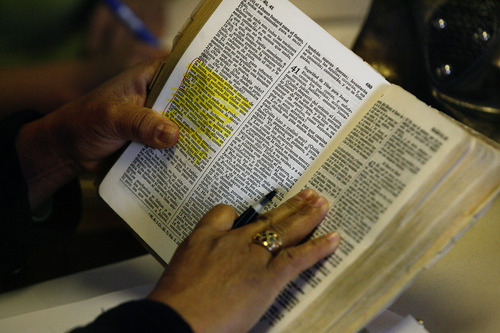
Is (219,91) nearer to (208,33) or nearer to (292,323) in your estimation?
(208,33)

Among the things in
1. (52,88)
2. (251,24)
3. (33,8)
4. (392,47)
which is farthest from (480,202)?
(33,8)

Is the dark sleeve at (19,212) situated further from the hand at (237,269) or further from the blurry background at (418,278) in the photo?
the hand at (237,269)

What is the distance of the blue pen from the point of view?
1003 mm

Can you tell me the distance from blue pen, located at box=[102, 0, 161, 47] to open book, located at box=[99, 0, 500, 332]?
A: 1.47 ft

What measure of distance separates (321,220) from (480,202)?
160mm

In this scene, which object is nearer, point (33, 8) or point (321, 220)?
point (321, 220)

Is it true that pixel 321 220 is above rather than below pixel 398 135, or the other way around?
below

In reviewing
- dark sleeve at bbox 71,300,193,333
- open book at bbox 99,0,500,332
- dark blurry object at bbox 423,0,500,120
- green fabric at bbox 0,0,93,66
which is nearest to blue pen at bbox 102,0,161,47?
green fabric at bbox 0,0,93,66

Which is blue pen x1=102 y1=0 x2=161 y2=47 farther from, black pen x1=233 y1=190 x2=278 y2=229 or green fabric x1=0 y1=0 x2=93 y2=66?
black pen x1=233 y1=190 x2=278 y2=229

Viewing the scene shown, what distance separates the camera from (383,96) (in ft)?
1.60

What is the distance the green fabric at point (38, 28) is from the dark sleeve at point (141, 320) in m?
0.77

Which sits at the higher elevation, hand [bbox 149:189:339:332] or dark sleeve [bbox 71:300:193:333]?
hand [bbox 149:189:339:332]

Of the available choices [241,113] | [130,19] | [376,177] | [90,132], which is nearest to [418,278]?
[376,177]

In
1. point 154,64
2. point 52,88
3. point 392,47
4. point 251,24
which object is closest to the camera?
point 251,24
